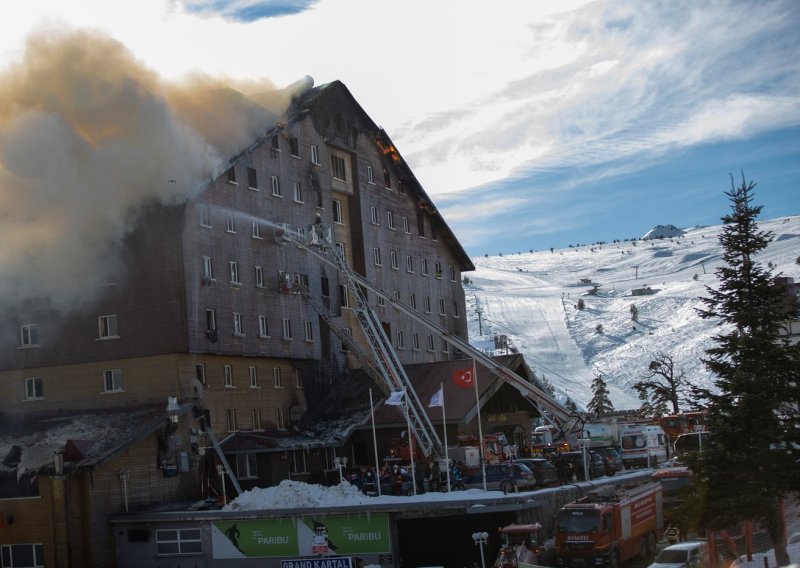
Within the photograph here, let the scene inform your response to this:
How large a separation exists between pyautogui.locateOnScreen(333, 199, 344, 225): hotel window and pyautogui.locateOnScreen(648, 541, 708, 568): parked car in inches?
1381

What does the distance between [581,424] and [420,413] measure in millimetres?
9545

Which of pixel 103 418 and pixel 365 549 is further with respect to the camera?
pixel 103 418

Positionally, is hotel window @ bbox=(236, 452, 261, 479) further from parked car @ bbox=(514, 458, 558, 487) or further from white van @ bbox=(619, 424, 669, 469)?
white van @ bbox=(619, 424, 669, 469)

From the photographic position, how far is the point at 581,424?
167ft

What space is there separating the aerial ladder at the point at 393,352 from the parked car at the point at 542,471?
20.1ft

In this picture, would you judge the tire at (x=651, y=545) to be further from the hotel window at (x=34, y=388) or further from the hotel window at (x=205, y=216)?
the hotel window at (x=34, y=388)

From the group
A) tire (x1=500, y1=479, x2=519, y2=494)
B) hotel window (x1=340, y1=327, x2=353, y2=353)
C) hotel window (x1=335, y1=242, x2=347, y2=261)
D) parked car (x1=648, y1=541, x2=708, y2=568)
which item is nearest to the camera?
parked car (x1=648, y1=541, x2=708, y2=568)

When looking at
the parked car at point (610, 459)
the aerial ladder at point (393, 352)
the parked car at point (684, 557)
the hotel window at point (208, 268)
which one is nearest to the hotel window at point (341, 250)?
the aerial ladder at point (393, 352)

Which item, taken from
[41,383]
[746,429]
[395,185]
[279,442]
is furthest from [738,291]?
[395,185]

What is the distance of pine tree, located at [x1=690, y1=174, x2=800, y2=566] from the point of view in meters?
30.4

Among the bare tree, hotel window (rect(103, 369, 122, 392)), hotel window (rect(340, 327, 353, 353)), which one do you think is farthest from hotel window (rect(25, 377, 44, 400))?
the bare tree

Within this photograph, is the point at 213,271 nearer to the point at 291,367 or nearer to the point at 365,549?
the point at 291,367

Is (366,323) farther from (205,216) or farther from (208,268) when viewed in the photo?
(205,216)

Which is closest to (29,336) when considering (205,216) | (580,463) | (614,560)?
(205,216)
